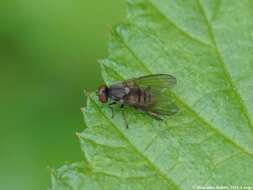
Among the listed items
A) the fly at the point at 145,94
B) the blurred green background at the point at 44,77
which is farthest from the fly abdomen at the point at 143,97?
the blurred green background at the point at 44,77

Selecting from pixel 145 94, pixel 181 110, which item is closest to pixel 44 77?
pixel 145 94

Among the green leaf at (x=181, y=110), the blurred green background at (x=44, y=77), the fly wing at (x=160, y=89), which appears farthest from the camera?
the blurred green background at (x=44, y=77)

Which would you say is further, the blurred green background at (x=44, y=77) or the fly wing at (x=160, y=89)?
the blurred green background at (x=44, y=77)

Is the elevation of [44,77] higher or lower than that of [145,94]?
higher

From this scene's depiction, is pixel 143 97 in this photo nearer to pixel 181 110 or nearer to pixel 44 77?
pixel 181 110

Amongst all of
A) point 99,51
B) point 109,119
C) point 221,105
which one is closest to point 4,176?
point 99,51

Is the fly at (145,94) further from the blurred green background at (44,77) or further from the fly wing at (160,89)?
the blurred green background at (44,77)
